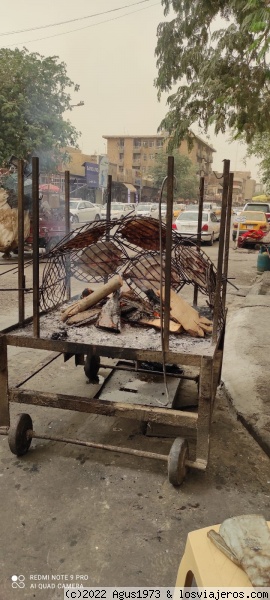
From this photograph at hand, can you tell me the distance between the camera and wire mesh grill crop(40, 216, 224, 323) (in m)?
3.63

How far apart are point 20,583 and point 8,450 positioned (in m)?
1.23

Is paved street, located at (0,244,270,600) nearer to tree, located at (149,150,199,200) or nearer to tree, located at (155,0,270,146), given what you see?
tree, located at (155,0,270,146)

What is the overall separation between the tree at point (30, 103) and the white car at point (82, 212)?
452 centimetres

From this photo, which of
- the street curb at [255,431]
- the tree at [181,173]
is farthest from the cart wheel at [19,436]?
the tree at [181,173]

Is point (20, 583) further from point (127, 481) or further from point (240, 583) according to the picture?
point (240, 583)

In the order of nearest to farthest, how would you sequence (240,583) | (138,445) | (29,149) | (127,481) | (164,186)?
(240,583) < (164,186) < (127,481) < (138,445) < (29,149)

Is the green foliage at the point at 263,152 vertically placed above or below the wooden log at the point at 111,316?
above

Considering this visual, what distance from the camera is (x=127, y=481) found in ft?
9.36

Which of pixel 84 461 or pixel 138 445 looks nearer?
pixel 84 461

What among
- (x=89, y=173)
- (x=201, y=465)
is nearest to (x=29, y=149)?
(x=201, y=465)

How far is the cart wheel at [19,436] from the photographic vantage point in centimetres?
299

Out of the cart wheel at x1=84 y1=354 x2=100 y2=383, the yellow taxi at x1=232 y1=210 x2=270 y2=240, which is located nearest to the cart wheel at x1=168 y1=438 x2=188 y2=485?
the cart wheel at x1=84 y1=354 x2=100 y2=383

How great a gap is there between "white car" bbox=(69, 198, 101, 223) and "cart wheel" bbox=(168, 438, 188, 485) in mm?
16681

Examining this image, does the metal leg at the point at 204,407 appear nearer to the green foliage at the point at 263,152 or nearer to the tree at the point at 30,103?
the tree at the point at 30,103
